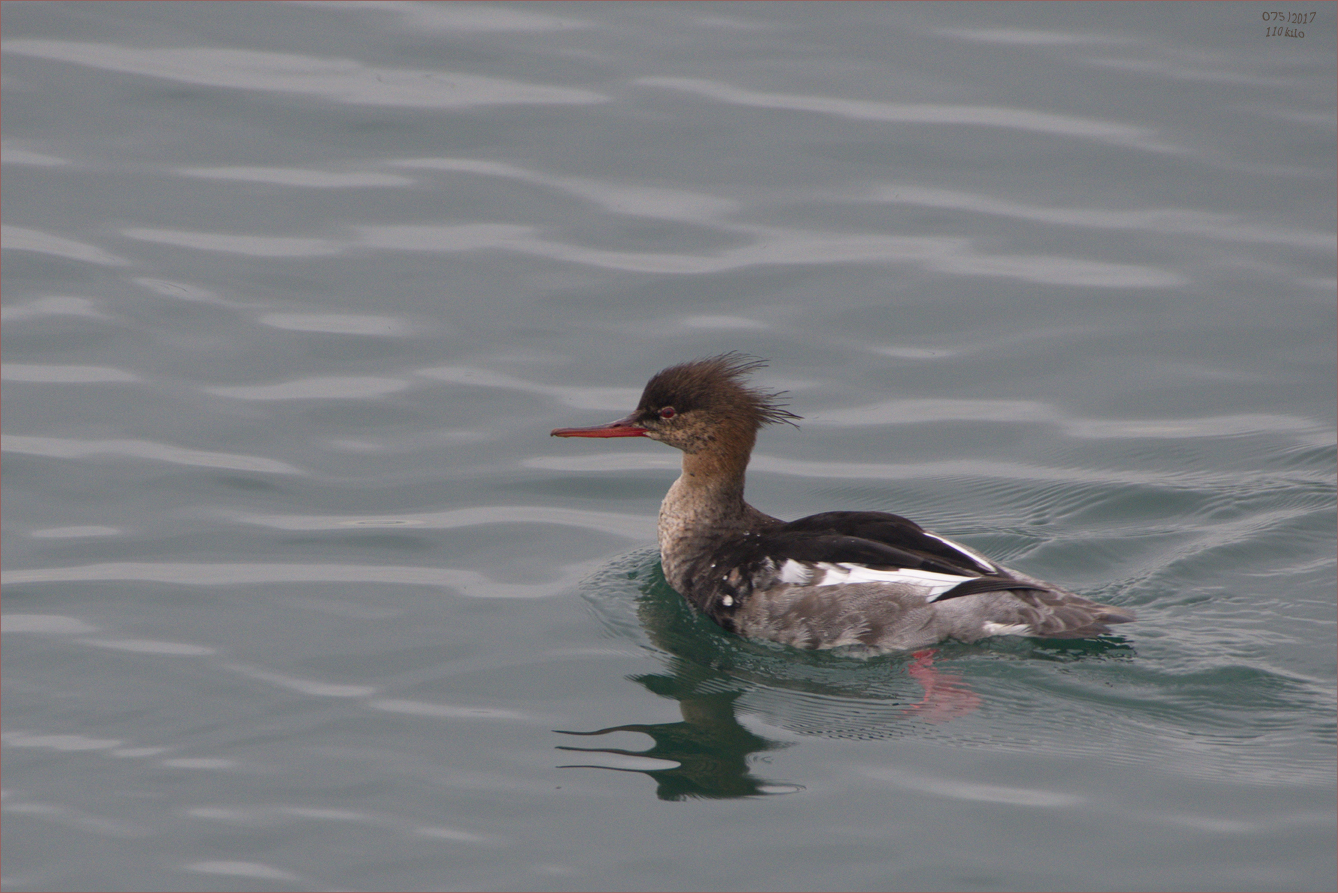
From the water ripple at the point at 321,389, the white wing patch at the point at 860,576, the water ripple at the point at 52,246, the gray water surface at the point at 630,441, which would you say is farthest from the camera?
the water ripple at the point at 52,246

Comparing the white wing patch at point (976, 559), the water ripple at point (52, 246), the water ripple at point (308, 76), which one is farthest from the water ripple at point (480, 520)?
the water ripple at point (308, 76)

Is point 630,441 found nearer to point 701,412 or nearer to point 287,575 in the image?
point 701,412

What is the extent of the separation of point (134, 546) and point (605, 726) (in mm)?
3082

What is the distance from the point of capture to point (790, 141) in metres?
12.7

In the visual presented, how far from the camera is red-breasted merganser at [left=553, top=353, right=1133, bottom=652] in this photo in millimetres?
7555

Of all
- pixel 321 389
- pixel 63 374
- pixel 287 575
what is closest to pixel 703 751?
pixel 287 575

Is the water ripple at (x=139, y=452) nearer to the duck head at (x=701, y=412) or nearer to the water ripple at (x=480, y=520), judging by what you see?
the water ripple at (x=480, y=520)

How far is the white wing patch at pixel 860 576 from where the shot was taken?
7618mm

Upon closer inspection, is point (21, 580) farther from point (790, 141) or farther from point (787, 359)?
point (790, 141)

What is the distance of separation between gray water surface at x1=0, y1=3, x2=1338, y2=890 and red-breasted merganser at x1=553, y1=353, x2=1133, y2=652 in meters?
0.19

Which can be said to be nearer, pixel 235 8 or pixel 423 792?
pixel 423 792

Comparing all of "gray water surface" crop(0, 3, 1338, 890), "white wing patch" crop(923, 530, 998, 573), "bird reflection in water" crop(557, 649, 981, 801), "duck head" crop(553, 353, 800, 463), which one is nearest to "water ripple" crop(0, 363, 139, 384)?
"gray water surface" crop(0, 3, 1338, 890)

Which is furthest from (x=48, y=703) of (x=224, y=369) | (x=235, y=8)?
(x=235, y=8)

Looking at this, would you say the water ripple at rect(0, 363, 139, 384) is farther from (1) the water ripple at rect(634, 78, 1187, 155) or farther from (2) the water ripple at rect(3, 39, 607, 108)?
(1) the water ripple at rect(634, 78, 1187, 155)
